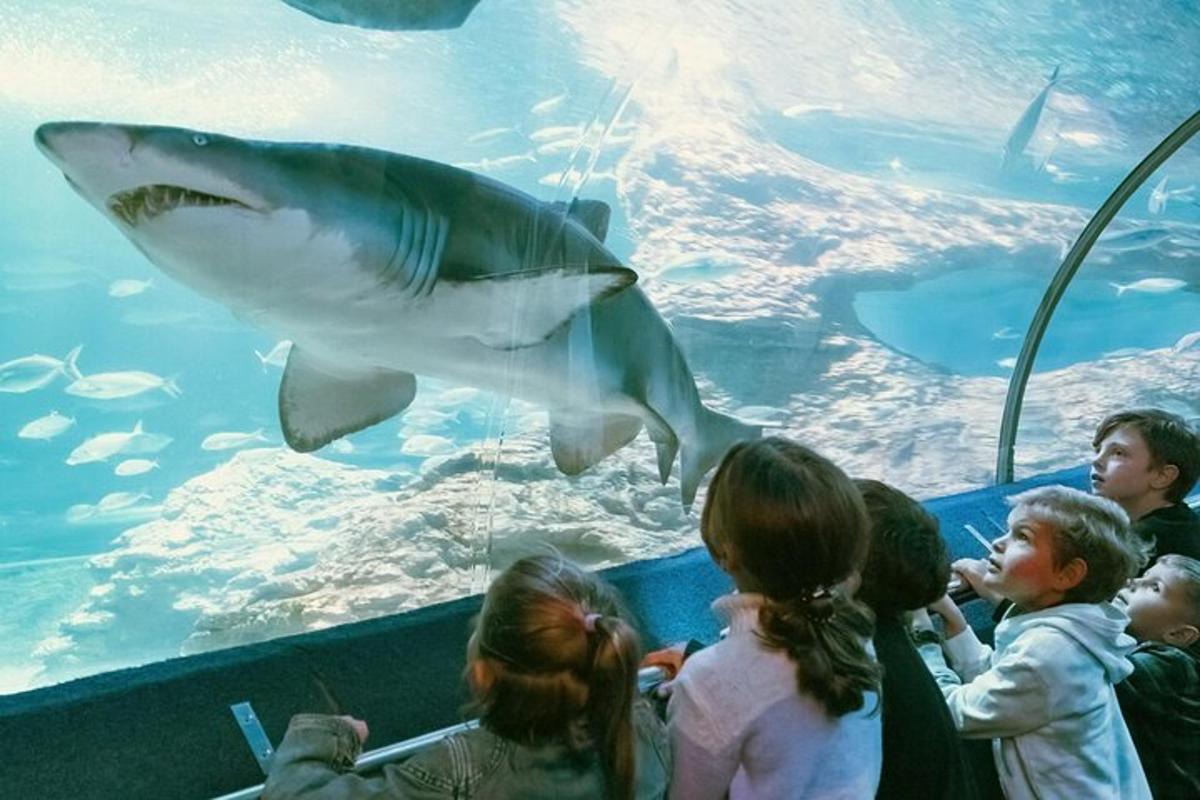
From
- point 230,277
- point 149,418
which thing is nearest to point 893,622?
point 230,277

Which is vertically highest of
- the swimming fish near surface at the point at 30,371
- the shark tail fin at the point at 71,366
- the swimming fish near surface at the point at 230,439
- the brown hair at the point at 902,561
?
the brown hair at the point at 902,561

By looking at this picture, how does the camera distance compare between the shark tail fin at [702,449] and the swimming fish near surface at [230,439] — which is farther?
the swimming fish near surface at [230,439]

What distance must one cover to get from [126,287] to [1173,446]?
4.33 m

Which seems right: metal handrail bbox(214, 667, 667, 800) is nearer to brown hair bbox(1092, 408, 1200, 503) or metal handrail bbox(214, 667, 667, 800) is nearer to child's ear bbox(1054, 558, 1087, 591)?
child's ear bbox(1054, 558, 1087, 591)

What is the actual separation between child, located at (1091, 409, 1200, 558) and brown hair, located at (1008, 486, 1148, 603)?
0.74 m

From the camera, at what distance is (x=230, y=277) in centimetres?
153

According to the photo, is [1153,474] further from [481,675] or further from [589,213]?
[481,675]

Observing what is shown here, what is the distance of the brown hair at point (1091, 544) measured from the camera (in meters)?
1.28

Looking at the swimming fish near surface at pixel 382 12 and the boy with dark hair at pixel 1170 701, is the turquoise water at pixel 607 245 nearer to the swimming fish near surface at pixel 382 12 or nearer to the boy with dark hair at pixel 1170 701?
the swimming fish near surface at pixel 382 12

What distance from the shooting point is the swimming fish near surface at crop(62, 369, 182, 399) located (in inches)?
172

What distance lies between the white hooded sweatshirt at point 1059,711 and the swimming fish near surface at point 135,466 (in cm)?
634

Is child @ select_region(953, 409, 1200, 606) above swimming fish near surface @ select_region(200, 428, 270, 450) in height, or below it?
above

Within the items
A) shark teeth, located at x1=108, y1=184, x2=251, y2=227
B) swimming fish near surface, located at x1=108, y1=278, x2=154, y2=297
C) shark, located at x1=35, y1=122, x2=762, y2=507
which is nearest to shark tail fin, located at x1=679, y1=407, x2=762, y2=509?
shark, located at x1=35, y1=122, x2=762, y2=507

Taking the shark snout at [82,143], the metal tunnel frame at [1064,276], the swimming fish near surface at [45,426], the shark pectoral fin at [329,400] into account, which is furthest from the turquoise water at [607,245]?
the metal tunnel frame at [1064,276]
